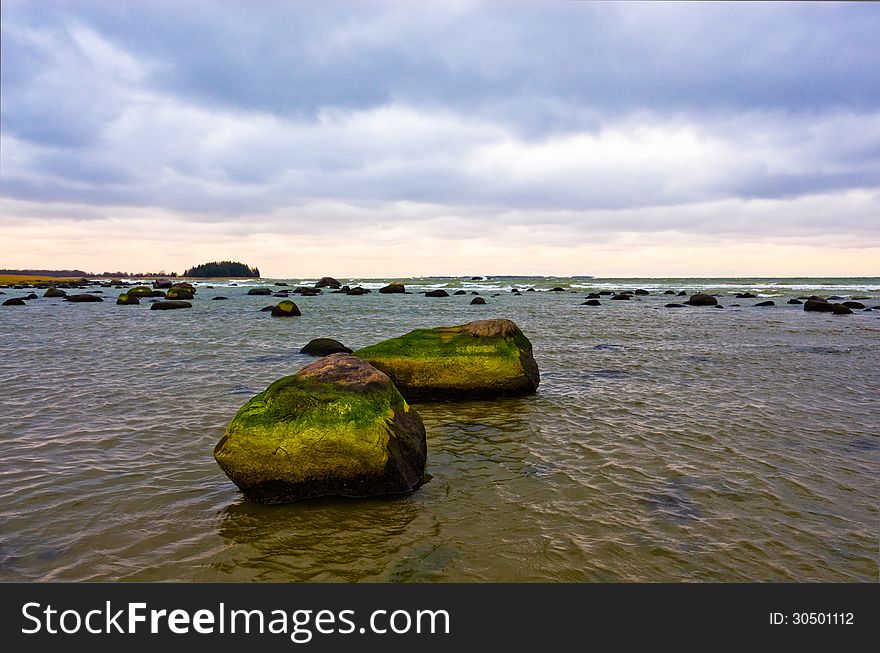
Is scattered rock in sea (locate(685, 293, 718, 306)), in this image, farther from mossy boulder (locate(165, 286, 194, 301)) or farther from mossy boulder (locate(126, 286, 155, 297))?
mossy boulder (locate(126, 286, 155, 297))

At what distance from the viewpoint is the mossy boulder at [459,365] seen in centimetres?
1074

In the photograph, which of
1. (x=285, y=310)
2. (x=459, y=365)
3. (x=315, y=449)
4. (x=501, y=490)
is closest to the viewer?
(x=315, y=449)

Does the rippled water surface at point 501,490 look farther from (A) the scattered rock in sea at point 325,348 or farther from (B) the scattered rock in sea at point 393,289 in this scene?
(B) the scattered rock in sea at point 393,289

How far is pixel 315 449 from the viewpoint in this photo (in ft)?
19.1

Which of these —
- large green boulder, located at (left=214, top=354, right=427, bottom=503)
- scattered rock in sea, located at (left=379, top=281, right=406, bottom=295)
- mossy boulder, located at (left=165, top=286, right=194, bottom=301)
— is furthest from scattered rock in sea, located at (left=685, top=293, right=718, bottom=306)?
mossy boulder, located at (left=165, top=286, right=194, bottom=301)

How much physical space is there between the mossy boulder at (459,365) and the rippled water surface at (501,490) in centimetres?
44

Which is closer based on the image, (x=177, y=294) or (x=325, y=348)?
(x=325, y=348)

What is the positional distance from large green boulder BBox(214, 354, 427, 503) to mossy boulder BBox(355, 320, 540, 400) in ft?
14.2

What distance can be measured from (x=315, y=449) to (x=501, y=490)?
86.6 inches

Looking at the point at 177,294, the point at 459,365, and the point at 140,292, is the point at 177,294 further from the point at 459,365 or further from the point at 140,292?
the point at 459,365

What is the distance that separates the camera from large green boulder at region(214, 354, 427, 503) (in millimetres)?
5793

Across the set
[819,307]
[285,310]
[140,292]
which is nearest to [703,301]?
[819,307]

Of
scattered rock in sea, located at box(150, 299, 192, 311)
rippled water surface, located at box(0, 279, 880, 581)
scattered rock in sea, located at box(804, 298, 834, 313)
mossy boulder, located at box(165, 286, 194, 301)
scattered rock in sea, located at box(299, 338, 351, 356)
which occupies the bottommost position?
rippled water surface, located at box(0, 279, 880, 581)

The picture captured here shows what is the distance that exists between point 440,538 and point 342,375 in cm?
262
